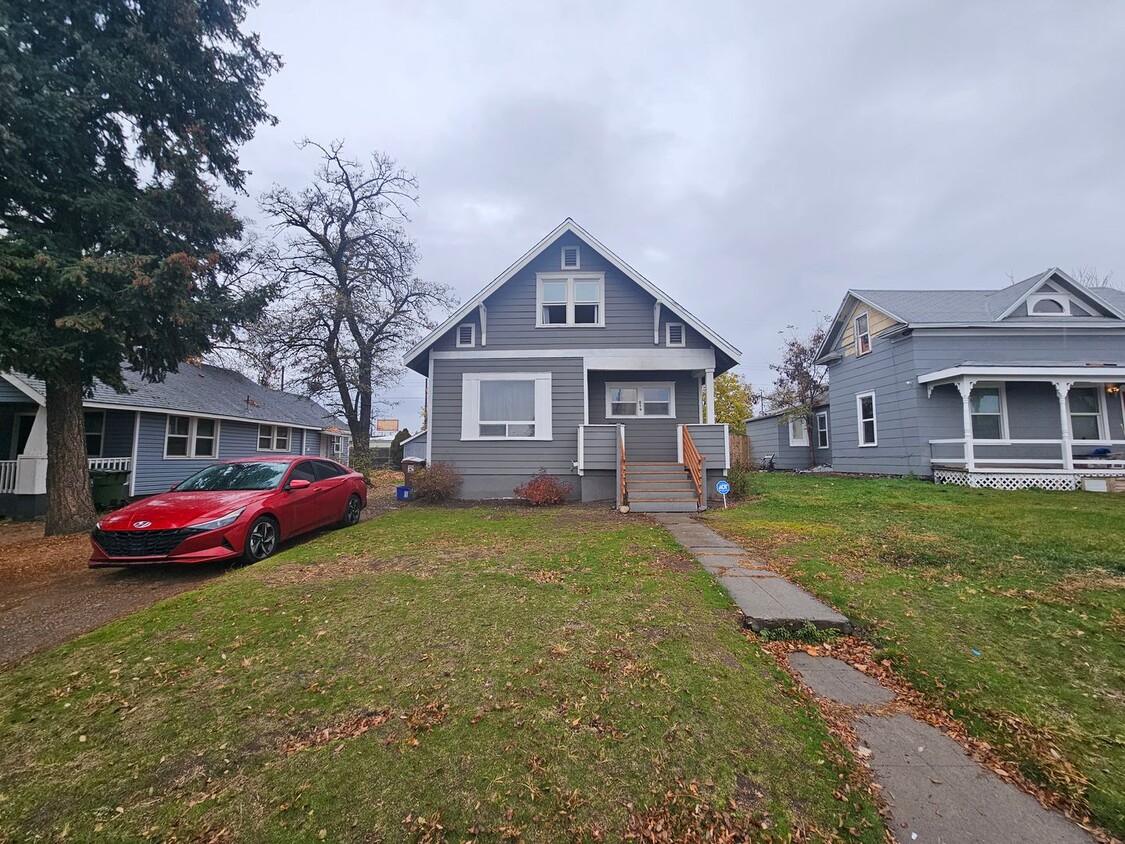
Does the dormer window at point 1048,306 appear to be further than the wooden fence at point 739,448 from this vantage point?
No

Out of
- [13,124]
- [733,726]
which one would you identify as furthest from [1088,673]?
[13,124]

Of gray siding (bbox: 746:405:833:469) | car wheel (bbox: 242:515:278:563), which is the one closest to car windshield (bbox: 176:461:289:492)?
car wheel (bbox: 242:515:278:563)

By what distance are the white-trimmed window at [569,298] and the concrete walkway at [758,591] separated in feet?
26.5

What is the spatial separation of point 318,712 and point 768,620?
3562 millimetres

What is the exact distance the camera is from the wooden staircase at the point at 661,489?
11.1 m

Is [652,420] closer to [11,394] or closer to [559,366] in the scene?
[559,366]

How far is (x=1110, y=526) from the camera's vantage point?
25.6 feet

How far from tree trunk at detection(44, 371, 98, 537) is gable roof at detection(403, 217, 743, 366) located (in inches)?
272

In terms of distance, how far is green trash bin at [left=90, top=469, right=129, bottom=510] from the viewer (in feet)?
44.2

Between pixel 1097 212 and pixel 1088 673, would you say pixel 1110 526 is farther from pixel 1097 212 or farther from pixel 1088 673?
pixel 1097 212

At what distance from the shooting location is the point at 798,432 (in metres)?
25.6

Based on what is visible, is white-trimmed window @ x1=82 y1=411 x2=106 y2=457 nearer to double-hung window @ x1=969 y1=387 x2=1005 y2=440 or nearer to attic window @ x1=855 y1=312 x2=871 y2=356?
attic window @ x1=855 y1=312 x2=871 y2=356

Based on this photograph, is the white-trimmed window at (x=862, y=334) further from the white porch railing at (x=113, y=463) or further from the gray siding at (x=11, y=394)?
the gray siding at (x=11, y=394)

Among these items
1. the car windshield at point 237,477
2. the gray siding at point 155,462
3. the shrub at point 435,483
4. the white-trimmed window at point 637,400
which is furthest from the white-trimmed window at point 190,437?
the white-trimmed window at point 637,400
